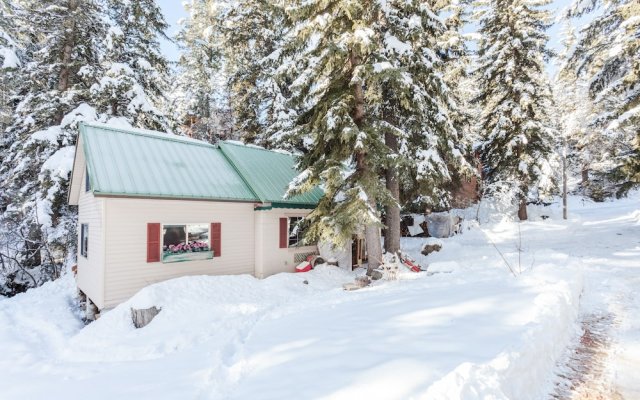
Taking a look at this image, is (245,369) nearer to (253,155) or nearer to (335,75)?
(335,75)

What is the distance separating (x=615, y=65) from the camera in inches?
523

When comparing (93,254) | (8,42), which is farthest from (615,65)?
(8,42)

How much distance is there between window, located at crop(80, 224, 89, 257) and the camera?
39.8 ft

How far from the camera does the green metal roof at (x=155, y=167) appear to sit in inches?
402

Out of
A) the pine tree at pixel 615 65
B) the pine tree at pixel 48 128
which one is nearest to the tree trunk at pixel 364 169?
the pine tree at pixel 615 65

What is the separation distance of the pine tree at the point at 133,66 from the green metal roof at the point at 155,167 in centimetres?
465

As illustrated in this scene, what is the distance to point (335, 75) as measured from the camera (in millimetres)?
11656

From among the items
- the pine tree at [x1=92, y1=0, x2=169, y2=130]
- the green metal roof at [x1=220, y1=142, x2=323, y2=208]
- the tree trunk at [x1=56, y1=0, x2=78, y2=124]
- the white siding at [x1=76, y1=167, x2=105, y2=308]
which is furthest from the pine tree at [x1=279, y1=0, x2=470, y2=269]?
the tree trunk at [x1=56, y1=0, x2=78, y2=124]

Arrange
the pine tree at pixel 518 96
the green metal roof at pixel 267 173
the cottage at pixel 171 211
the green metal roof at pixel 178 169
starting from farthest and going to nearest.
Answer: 1. the pine tree at pixel 518 96
2. the green metal roof at pixel 267 173
3. the green metal roof at pixel 178 169
4. the cottage at pixel 171 211

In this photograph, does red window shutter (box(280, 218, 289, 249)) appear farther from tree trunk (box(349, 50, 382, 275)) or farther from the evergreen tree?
the evergreen tree

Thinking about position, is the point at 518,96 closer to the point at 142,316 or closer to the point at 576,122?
the point at 576,122

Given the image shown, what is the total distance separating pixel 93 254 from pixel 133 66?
1175 centimetres

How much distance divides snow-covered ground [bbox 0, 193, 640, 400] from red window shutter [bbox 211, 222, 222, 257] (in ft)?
3.84

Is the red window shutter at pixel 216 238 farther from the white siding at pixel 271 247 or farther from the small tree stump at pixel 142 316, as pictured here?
the small tree stump at pixel 142 316
